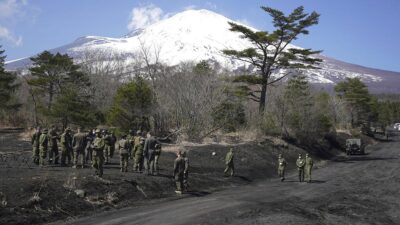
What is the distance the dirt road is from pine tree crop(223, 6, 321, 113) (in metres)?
17.1

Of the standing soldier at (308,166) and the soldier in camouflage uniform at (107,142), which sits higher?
the soldier in camouflage uniform at (107,142)

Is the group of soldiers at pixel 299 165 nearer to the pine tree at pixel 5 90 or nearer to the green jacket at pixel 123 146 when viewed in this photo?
the green jacket at pixel 123 146

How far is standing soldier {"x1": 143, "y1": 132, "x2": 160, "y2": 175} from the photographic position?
65.5 feet

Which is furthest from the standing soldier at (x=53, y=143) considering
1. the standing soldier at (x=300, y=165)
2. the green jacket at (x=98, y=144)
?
the standing soldier at (x=300, y=165)

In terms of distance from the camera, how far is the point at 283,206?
1758cm

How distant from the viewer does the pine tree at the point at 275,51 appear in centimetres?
4069

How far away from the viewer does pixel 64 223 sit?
45.3ft

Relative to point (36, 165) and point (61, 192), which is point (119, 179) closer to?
point (61, 192)

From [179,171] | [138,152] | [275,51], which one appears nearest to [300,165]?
[179,171]

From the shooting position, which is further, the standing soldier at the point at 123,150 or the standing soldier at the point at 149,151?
the standing soldier at the point at 149,151

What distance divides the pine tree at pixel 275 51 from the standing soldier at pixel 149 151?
22.4 metres

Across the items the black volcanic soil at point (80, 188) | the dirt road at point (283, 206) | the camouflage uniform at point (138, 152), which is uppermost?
the camouflage uniform at point (138, 152)

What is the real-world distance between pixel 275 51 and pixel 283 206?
2738 centimetres

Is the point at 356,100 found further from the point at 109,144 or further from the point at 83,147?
the point at 83,147
